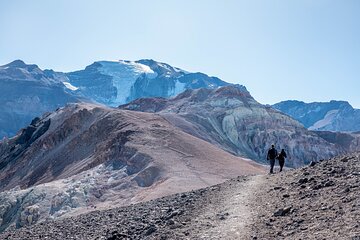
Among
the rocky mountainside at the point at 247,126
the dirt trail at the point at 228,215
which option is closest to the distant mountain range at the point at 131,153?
the rocky mountainside at the point at 247,126

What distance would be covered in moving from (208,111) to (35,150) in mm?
41522

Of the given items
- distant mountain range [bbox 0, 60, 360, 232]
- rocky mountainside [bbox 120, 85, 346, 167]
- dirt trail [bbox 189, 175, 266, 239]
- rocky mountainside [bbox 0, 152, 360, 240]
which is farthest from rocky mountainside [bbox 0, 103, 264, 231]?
rocky mountainside [bbox 120, 85, 346, 167]

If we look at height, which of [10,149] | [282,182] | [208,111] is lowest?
[10,149]

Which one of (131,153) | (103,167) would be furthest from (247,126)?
(103,167)

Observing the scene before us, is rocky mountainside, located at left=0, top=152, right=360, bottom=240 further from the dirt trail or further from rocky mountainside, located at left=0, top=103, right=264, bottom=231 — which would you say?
rocky mountainside, located at left=0, top=103, right=264, bottom=231

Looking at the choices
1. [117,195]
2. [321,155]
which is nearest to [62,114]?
[117,195]

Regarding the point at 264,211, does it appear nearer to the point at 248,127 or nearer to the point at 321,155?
the point at 248,127

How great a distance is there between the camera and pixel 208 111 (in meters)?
102

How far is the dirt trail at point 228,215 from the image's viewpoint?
42.0ft

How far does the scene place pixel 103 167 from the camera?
47.9m

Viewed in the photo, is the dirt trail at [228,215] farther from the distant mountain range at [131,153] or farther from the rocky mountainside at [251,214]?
the distant mountain range at [131,153]

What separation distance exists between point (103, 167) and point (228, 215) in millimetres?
34662

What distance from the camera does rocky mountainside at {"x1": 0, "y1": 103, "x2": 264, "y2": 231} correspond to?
3956 cm

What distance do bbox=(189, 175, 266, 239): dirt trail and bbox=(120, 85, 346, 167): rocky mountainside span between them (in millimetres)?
70048
